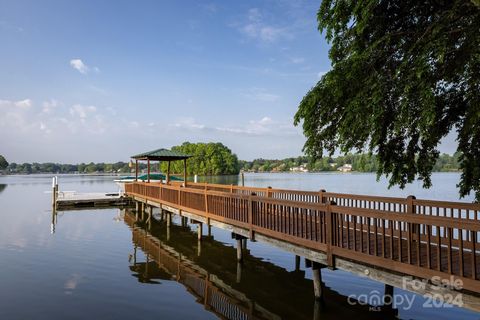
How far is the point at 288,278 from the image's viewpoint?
11391 millimetres

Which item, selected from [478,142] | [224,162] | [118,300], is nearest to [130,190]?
[118,300]

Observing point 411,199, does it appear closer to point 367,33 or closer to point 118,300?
point 367,33

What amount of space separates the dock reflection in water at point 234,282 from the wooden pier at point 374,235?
4.05ft

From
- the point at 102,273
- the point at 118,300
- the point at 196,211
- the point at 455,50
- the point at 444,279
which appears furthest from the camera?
the point at 196,211

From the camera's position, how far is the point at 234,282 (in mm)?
11086

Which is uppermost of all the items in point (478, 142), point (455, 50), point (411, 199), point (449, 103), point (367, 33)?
point (367, 33)

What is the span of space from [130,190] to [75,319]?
20.4 m

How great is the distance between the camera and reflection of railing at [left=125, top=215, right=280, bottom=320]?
349 inches

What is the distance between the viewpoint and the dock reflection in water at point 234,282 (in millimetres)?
8719

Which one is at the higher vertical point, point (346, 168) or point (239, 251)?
point (346, 168)

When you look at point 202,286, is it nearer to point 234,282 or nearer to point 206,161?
point 234,282

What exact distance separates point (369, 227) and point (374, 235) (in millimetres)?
342

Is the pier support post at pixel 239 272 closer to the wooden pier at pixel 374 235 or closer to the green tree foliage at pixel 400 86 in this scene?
the wooden pier at pixel 374 235

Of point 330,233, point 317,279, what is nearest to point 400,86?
point 330,233
